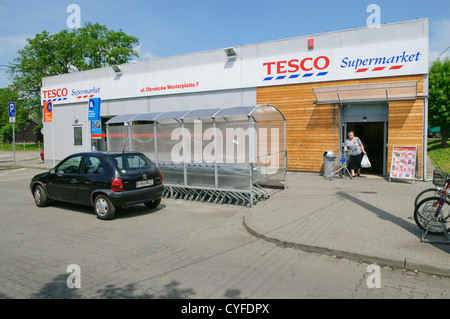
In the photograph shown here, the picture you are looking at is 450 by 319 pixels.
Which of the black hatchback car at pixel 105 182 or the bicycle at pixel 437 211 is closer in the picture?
the bicycle at pixel 437 211

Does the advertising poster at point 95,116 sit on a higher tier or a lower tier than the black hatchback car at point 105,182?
higher

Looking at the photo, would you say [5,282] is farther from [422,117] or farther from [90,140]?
[90,140]

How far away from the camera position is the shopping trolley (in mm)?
12195

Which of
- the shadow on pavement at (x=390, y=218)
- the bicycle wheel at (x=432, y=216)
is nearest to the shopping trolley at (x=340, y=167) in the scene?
the shadow on pavement at (x=390, y=218)

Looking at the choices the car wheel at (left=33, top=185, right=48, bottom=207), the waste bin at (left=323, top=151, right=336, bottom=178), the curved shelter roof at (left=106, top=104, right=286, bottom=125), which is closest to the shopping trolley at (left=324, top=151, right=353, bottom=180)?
the waste bin at (left=323, top=151, right=336, bottom=178)

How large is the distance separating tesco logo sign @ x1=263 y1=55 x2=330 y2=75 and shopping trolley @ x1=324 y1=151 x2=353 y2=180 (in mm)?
3460

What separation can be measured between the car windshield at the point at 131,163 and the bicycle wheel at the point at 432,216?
5884 millimetres

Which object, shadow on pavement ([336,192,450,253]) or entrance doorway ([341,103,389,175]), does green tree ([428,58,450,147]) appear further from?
shadow on pavement ([336,192,450,253])

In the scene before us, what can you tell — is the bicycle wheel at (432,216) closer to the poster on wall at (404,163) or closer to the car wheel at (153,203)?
the poster on wall at (404,163)

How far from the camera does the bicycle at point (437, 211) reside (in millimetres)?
5473

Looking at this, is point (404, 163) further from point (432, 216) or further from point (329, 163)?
point (432, 216)

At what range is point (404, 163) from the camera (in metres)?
11.3

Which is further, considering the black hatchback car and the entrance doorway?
the entrance doorway
